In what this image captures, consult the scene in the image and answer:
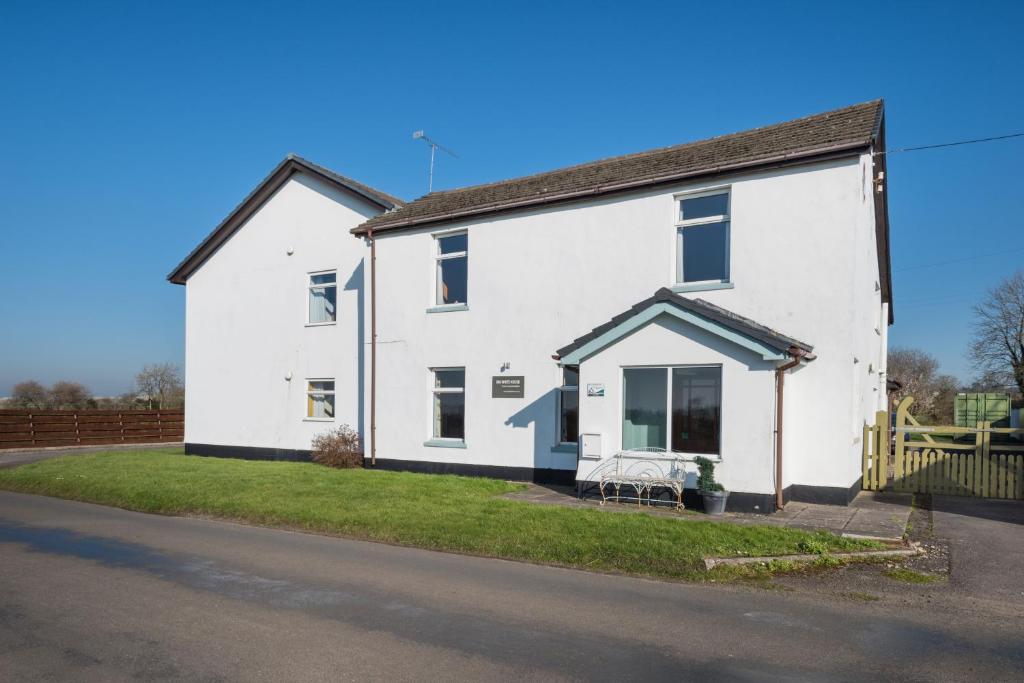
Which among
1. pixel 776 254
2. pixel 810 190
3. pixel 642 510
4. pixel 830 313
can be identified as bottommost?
pixel 642 510

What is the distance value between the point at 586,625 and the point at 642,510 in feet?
18.8

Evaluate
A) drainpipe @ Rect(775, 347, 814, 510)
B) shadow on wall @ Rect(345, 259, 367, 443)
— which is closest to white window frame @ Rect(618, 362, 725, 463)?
drainpipe @ Rect(775, 347, 814, 510)

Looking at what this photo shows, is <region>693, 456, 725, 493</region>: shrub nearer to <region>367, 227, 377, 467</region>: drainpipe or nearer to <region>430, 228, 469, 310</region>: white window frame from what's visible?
<region>430, 228, 469, 310</region>: white window frame

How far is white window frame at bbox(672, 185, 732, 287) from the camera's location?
1338 centimetres

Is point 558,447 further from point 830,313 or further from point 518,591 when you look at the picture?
point 518,591

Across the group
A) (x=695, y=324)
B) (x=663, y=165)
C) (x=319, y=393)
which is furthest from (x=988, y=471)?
(x=319, y=393)

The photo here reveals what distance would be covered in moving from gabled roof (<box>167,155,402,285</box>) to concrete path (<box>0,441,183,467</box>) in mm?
7221

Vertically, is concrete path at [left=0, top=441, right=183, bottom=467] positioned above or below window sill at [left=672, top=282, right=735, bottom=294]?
below

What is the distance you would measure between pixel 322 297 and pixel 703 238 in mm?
11367

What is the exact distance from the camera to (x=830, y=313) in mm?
12383

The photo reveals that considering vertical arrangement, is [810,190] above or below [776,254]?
above

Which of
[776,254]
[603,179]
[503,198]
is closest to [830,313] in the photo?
[776,254]

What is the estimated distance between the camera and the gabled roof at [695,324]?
37.6 feet

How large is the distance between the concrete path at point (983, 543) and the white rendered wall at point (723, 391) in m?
2.75
